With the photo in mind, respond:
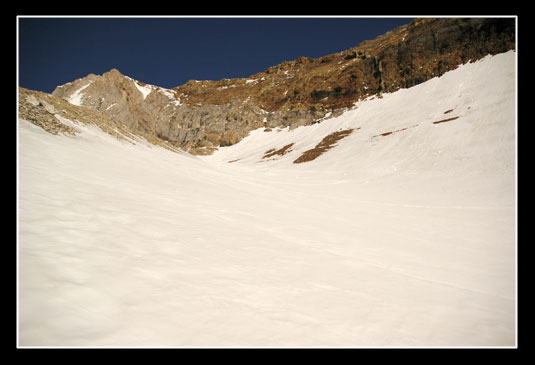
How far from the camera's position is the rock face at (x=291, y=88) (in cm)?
5053

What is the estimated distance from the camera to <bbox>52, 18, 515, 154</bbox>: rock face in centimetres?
5053

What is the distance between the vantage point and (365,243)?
629cm

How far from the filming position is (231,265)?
4.00 meters

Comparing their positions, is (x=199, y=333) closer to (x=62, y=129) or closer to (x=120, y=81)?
(x=62, y=129)

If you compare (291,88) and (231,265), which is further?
(291,88)

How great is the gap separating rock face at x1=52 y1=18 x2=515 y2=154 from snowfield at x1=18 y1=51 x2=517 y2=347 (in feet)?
175

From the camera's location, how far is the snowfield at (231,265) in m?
2.58

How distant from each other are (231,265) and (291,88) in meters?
84.2

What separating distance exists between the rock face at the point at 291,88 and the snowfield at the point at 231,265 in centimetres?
5329

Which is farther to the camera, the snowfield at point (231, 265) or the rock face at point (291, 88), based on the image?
the rock face at point (291, 88)

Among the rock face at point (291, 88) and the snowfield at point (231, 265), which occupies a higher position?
the rock face at point (291, 88)

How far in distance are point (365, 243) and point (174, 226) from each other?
462cm

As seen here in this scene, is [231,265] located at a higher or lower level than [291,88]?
lower
